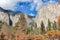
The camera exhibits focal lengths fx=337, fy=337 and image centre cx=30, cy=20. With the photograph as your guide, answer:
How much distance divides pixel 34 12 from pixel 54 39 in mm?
1720

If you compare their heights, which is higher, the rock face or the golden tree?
the rock face

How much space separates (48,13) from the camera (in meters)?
17.2

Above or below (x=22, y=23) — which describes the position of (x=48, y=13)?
above

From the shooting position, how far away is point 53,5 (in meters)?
17.4

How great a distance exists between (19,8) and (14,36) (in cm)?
148

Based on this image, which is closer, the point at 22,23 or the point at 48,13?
the point at 22,23

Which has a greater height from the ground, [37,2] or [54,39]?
[37,2]

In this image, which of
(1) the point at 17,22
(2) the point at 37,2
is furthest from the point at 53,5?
(1) the point at 17,22

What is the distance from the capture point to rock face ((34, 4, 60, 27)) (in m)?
17.1

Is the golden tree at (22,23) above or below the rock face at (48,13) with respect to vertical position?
below

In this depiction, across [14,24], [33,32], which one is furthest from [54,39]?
[14,24]

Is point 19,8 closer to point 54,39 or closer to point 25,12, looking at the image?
point 25,12

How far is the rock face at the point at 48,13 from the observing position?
56.1 feet

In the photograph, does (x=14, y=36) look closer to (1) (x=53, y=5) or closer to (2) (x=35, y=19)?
(2) (x=35, y=19)
